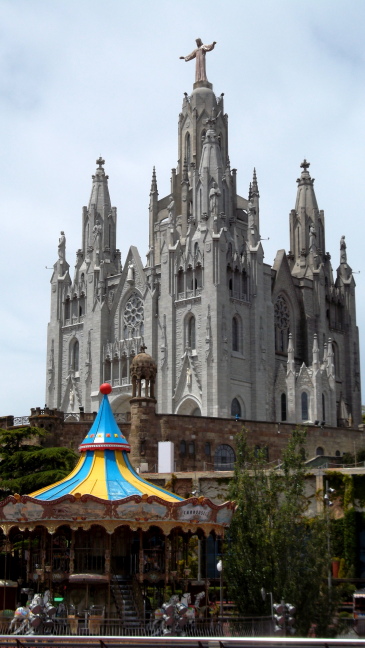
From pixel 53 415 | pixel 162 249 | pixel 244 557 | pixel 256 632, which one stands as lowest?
pixel 256 632

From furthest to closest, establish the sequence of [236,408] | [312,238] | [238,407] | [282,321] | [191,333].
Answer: [312,238] → [282,321] → [191,333] → [238,407] → [236,408]

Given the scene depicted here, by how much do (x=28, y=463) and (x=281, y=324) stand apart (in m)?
35.1

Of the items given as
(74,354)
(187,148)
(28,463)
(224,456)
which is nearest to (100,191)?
(187,148)

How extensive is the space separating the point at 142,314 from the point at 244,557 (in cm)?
4800

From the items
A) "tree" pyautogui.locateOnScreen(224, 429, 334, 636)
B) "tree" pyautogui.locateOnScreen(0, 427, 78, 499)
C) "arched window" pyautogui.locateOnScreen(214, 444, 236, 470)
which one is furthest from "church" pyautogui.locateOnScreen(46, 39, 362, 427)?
"tree" pyautogui.locateOnScreen(224, 429, 334, 636)

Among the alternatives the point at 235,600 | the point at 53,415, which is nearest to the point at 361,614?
the point at 235,600

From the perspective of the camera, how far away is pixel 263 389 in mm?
72188

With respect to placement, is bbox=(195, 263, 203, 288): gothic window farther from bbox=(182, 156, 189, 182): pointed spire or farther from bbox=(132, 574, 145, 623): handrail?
bbox=(132, 574, 145, 623): handrail

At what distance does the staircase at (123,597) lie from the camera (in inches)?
1185

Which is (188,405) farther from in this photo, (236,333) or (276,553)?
(276,553)

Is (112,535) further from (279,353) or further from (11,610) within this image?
(279,353)

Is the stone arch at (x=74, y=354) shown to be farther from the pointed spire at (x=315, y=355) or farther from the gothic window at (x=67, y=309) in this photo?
the pointed spire at (x=315, y=355)

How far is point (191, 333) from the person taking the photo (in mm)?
72438

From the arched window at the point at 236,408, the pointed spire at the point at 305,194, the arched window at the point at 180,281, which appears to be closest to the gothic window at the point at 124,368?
the arched window at the point at 180,281
